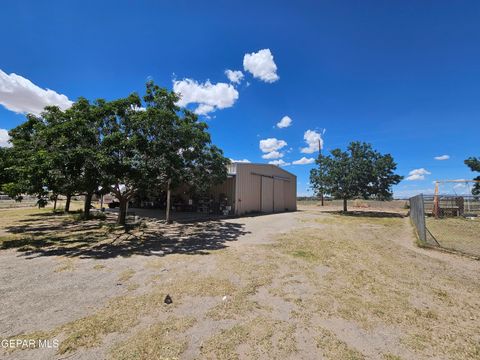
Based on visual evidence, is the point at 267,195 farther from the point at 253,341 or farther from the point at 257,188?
the point at 253,341

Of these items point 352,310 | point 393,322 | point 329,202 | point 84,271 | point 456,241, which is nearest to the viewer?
point 393,322

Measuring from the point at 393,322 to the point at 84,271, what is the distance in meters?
6.19

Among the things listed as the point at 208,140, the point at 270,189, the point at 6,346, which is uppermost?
the point at 208,140

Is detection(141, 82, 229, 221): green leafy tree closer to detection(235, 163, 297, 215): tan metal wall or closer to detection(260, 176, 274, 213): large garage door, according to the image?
detection(235, 163, 297, 215): tan metal wall

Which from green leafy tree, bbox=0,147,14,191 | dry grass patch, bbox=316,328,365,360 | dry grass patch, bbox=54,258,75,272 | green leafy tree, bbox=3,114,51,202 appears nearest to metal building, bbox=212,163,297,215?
green leafy tree, bbox=3,114,51,202

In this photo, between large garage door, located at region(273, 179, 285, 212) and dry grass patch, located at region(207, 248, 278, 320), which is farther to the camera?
large garage door, located at region(273, 179, 285, 212)

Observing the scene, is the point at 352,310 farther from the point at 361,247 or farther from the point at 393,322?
the point at 361,247

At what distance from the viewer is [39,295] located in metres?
4.27

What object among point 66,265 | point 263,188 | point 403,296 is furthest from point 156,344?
point 263,188

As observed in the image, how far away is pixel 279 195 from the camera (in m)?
23.6

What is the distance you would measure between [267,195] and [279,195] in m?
2.39

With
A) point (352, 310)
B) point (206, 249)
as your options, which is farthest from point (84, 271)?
point (352, 310)

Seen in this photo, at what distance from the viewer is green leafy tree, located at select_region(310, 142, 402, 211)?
2144 centimetres

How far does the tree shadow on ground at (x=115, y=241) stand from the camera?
736cm
